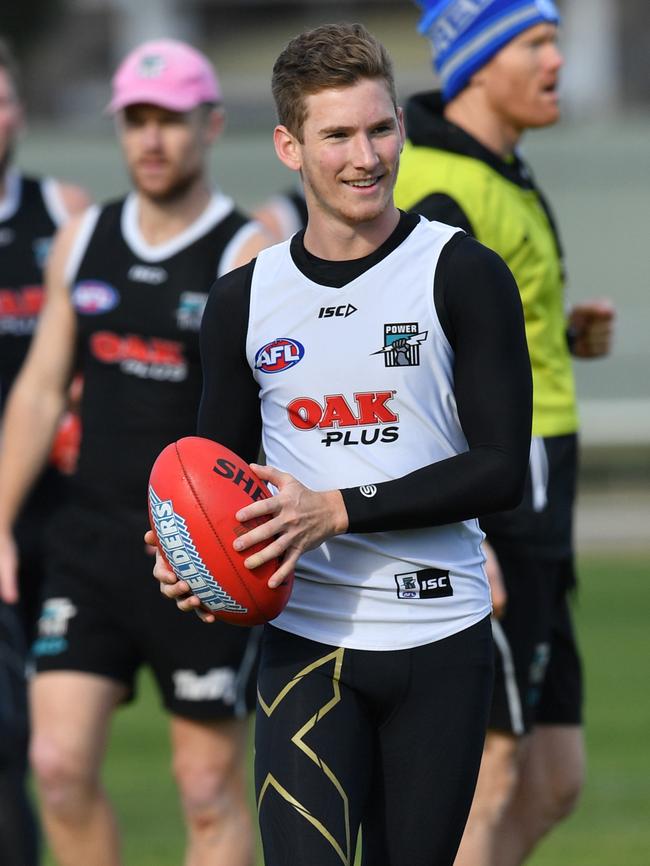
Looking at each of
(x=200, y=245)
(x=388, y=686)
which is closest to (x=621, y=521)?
(x=200, y=245)

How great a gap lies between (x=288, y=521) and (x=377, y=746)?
62cm

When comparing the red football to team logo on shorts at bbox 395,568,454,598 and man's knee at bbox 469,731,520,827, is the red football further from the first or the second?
man's knee at bbox 469,731,520,827

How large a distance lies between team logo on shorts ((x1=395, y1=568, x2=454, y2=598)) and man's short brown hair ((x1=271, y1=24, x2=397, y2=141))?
39.3 inches

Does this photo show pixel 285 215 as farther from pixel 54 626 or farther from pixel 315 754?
pixel 315 754

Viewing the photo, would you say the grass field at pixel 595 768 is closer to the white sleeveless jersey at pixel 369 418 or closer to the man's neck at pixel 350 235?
the white sleeveless jersey at pixel 369 418

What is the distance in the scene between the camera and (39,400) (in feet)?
19.8

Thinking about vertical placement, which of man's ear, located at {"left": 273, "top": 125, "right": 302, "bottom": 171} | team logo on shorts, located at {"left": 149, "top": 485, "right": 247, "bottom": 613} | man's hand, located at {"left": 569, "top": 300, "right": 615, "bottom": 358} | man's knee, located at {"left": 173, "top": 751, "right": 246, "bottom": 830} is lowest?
man's knee, located at {"left": 173, "top": 751, "right": 246, "bottom": 830}

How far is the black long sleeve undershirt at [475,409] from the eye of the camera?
3844mm

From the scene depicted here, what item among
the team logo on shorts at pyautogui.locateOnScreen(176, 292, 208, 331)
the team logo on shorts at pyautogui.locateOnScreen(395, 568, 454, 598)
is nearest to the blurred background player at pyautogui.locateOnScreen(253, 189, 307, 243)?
the team logo on shorts at pyautogui.locateOnScreen(176, 292, 208, 331)

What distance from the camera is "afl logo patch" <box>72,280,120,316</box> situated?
5953 millimetres

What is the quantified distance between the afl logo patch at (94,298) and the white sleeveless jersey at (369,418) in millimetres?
1935

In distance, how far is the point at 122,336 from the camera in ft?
19.5

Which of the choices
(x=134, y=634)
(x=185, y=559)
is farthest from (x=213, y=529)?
(x=134, y=634)

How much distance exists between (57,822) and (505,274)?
2.71 meters
